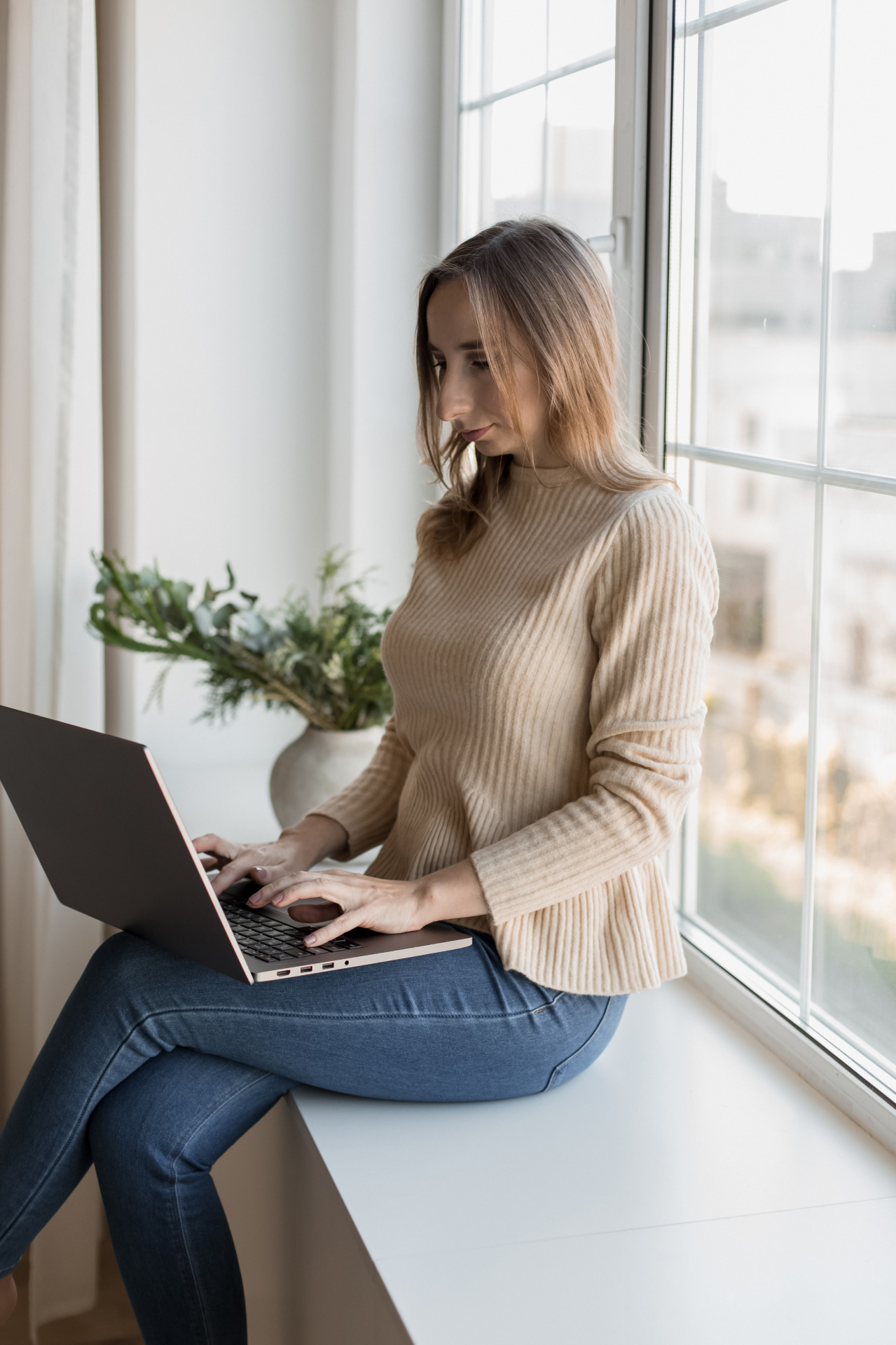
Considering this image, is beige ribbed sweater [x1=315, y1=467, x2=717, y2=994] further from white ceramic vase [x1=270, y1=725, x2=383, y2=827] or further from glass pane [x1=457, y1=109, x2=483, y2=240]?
glass pane [x1=457, y1=109, x2=483, y2=240]

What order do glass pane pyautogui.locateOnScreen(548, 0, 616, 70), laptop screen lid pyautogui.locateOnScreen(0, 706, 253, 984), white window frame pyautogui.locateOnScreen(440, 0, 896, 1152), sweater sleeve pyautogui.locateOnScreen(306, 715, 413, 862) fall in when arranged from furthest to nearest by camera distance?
1. glass pane pyautogui.locateOnScreen(548, 0, 616, 70)
2. sweater sleeve pyautogui.locateOnScreen(306, 715, 413, 862)
3. white window frame pyautogui.locateOnScreen(440, 0, 896, 1152)
4. laptop screen lid pyautogui.locateOnScreen(0, 706, 253, 984)

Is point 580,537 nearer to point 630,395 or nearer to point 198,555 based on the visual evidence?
point 630,395

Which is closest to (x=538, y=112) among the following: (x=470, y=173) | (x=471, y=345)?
(x=470, y=173)

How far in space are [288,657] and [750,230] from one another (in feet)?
2.82

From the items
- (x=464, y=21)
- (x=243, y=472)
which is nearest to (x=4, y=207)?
(x=243, y=472)

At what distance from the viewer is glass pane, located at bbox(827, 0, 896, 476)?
3.83 ft

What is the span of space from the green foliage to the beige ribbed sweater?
0.51m

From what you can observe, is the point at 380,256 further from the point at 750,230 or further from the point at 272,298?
the point at 750,230

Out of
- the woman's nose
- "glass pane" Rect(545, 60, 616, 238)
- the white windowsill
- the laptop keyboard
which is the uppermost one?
"glass pane" Rect(545, 60, 616, 238)

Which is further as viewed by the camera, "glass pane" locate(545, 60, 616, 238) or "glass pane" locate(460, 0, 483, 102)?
"glass pane" locate(460, 0, 483, 102)

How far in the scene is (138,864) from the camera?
111 centimetres

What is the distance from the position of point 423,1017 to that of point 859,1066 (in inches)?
17.3

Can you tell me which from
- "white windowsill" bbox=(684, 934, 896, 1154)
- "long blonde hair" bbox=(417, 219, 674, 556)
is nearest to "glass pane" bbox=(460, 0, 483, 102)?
"long blonde hair" bbox=(417, 219, 674, 556)

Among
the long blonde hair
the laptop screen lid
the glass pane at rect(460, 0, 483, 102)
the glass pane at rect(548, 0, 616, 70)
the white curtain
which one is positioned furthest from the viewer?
the glass pane at rect(460, 0, 483, 102)
